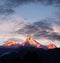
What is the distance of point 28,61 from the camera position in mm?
60312

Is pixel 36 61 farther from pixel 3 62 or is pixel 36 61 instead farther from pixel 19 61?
pixel 3 62

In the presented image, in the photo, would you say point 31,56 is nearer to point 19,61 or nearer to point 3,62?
point 19,61

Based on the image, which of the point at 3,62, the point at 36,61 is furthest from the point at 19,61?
the point at 3,62

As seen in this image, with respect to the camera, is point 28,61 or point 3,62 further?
point 3,62

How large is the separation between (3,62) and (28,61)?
138 ft

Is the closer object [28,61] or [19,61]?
[28,61]

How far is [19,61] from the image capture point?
69.2m

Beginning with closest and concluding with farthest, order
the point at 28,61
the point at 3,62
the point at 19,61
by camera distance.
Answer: the point at 28,61 < the point at 19,61 < the point at 3,62

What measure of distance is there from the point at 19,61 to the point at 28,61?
9240 millimetres

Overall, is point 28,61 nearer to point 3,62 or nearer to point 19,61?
point 19,61

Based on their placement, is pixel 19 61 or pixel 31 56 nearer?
pixel 31 56

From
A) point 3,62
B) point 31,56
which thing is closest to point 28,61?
point 31,56

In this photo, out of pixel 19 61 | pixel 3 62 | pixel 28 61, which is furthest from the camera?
pixel 3 62

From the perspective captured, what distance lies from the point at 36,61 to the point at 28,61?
85.3 inches
